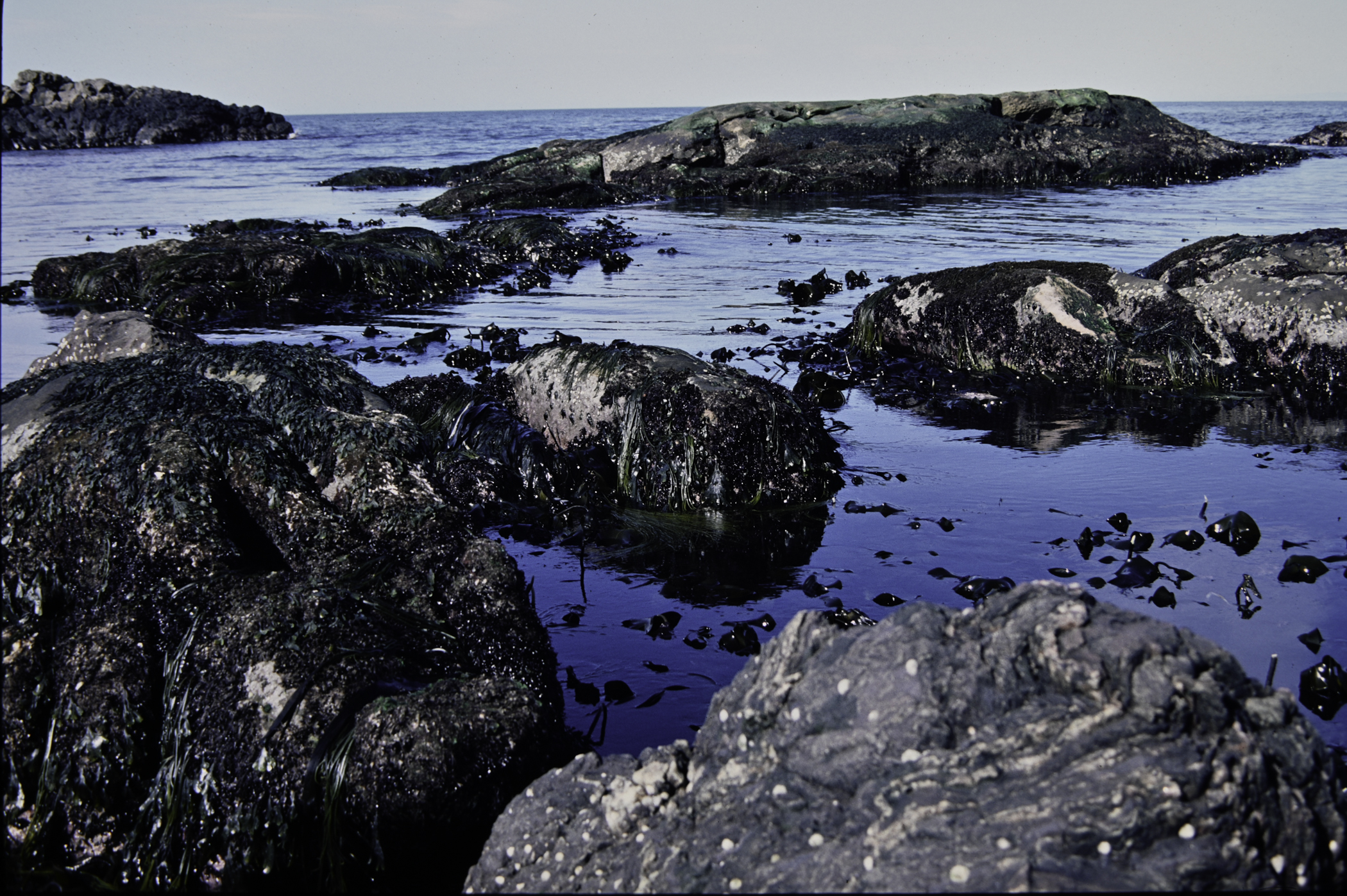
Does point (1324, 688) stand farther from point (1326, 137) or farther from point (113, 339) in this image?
point (1326, 137)

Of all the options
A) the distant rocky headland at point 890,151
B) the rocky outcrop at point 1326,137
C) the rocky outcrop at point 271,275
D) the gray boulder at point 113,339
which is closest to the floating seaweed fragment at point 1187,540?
the gray boulder at point 113,339

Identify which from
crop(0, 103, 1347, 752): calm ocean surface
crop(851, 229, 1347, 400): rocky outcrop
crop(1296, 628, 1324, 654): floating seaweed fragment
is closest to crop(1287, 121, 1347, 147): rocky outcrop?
crop(0, 103, 1347, 752): calm ocean surface

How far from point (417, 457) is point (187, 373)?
139cm

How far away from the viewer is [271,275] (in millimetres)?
15148

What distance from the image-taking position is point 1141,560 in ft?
17.5

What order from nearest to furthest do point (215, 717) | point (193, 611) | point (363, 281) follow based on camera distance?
1. point (215, 717)
2. point (193, 611)
3. point (363, 281)

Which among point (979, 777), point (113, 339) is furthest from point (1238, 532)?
point (113, 339)

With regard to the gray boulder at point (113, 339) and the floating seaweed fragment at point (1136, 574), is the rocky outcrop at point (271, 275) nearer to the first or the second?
the gray boulder at point (113, 339)

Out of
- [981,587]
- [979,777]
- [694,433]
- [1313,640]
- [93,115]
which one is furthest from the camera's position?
[93,115]

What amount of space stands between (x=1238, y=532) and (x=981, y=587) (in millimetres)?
1800

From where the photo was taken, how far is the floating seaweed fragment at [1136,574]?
515cm

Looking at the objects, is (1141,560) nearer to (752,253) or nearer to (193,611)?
(193,611)

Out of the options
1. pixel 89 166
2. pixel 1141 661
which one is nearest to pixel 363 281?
pixel 1141 661

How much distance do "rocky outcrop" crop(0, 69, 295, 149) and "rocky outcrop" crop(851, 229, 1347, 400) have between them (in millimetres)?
80121
